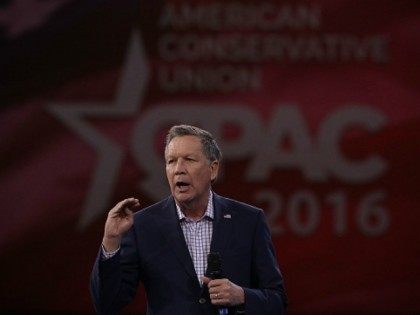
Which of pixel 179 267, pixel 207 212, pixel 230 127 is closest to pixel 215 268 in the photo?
pixel 179 267

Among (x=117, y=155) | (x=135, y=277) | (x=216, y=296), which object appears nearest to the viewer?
(x=216, y=296)

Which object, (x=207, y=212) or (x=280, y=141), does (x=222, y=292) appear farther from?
(x=280, y=141)

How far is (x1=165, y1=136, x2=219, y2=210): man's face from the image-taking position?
2617mm

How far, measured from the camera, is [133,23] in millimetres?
5188

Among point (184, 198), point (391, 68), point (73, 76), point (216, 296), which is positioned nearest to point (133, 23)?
point (73, 76)

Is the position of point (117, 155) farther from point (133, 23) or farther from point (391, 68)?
point (391, 68)

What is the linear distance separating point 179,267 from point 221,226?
0.17m

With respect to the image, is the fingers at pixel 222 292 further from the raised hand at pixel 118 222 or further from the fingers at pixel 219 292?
the raised hand at pixel 118 222

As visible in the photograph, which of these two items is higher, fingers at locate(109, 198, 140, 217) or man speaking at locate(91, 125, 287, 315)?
fingers at locate(109, 198, 140, 217)

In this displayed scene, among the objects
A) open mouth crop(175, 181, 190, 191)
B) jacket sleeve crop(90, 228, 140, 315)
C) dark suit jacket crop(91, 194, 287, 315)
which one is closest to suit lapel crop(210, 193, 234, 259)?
dark suit jacket crop(91, 194, 287, 315)

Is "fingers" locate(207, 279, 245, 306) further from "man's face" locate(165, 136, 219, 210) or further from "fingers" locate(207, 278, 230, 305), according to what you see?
"man's face" locate(165, 136, 219, 210)

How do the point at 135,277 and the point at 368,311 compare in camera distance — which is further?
the point at 368,311

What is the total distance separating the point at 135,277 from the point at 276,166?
2.67 metres

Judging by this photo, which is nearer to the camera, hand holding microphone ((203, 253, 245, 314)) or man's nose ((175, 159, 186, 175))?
hand holding microphone ((203, 253, 245, 314))
